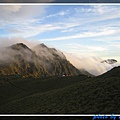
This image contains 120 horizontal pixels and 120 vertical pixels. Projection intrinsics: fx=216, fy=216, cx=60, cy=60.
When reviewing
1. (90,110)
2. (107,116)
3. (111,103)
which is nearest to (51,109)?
(90,110)

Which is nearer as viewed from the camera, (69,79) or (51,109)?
(51,109)

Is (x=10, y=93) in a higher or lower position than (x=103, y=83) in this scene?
lower

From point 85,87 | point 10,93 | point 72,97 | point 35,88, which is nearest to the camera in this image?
point 72,97

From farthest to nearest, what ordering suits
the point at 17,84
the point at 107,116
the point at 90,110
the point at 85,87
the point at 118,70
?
the point at 17,84 < the point at 118,70 < the point at 85,87 < the point at 90,110 < the point at 107,116

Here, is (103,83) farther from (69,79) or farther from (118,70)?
(69,79)

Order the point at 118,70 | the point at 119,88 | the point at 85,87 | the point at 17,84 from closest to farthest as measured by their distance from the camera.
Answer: the point at 119,88 → the point at 85,87 → the point at 118,70 → the point at 17,84

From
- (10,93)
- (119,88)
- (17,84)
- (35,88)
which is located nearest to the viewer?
(119,88)

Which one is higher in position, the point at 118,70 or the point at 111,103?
the point at 118,70

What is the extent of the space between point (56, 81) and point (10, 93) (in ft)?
47.6

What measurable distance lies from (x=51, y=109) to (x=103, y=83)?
9.69 metres

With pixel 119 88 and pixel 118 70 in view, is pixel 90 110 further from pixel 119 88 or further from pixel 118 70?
pixel 118 70

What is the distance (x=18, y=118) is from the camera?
1043 inches

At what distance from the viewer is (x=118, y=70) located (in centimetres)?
3916

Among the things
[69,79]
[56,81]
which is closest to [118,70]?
[69,79]
